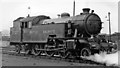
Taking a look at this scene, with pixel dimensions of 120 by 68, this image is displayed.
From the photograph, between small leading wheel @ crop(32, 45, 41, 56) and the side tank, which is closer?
the side tank

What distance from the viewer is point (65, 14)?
1769 cm

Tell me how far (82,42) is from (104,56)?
5.69 ft

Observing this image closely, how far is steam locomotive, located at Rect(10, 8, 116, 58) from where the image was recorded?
48.1ft

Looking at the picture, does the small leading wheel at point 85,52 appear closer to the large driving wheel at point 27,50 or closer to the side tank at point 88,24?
the side tank at point 88,24

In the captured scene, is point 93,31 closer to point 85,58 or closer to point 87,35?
point 87,35

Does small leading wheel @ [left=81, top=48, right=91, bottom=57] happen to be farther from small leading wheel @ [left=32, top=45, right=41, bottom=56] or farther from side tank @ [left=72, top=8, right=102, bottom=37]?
small leading wheel @ [left=32, top=45, right=41, bottom=56]

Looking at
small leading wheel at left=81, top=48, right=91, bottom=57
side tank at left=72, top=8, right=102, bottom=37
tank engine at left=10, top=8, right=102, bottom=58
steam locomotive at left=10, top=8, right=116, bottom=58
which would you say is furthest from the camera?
side tank at left=72, top=8, right=102, bottom=37

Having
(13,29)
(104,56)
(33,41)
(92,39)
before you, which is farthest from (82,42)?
(13,29)

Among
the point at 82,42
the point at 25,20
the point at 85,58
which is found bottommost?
the point at 85,58

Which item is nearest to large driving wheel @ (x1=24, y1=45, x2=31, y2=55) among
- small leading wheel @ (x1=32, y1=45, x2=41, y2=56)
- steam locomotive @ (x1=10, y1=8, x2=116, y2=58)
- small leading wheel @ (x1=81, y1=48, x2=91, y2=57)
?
steam locomotive @ (x1=10, y1=8, x2=116, y2=58)

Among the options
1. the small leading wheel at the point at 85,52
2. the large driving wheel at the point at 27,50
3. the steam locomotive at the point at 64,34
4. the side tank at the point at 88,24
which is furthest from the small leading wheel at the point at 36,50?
the small leading wheel at the point at 85,52

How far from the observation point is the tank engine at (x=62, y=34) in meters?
14.8

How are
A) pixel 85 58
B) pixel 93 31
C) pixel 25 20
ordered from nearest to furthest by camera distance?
pixel 85 58, pixel 93 31, pixel 25 20

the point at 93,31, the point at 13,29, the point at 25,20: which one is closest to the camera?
the point at 93,31
